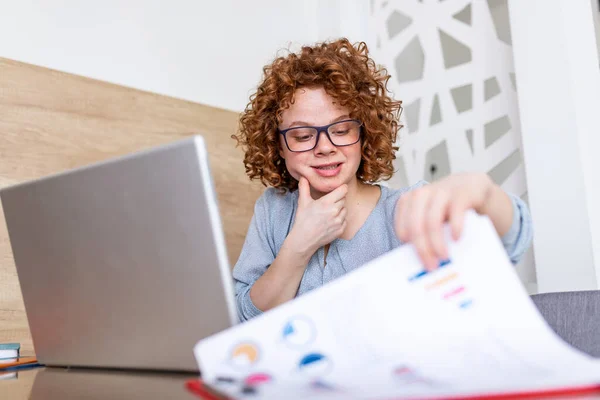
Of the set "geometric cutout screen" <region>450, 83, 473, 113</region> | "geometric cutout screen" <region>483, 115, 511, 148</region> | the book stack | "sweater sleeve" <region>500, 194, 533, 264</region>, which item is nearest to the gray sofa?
"sweater sleeve" <region>500, 194, 533, 264</region>

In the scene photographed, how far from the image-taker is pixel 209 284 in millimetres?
562

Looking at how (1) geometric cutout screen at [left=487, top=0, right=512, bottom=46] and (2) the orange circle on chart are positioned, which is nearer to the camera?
(2) the orange circle on chart

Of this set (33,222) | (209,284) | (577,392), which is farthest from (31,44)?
(577,392)

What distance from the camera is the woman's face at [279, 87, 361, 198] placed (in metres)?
1.12

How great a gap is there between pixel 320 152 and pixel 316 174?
0.17 ft

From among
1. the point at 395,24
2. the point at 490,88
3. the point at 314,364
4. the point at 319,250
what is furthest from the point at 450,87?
the point at 314,364

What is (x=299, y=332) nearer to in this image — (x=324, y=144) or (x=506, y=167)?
(x=324, y=144)

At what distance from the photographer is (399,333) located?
47 cm

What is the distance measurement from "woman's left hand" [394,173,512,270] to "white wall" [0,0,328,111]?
1.35 metres

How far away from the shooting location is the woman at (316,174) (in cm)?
104

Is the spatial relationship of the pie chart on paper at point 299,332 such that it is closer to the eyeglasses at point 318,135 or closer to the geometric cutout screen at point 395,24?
the eyeglasses at point 318,135

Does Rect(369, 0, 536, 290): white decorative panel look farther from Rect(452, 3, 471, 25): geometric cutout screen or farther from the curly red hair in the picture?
the curly red hair

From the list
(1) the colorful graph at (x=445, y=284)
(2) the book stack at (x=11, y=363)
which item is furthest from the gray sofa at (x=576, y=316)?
(2) the book stack at (x=11, y=363)

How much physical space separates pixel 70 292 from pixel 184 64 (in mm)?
1325
